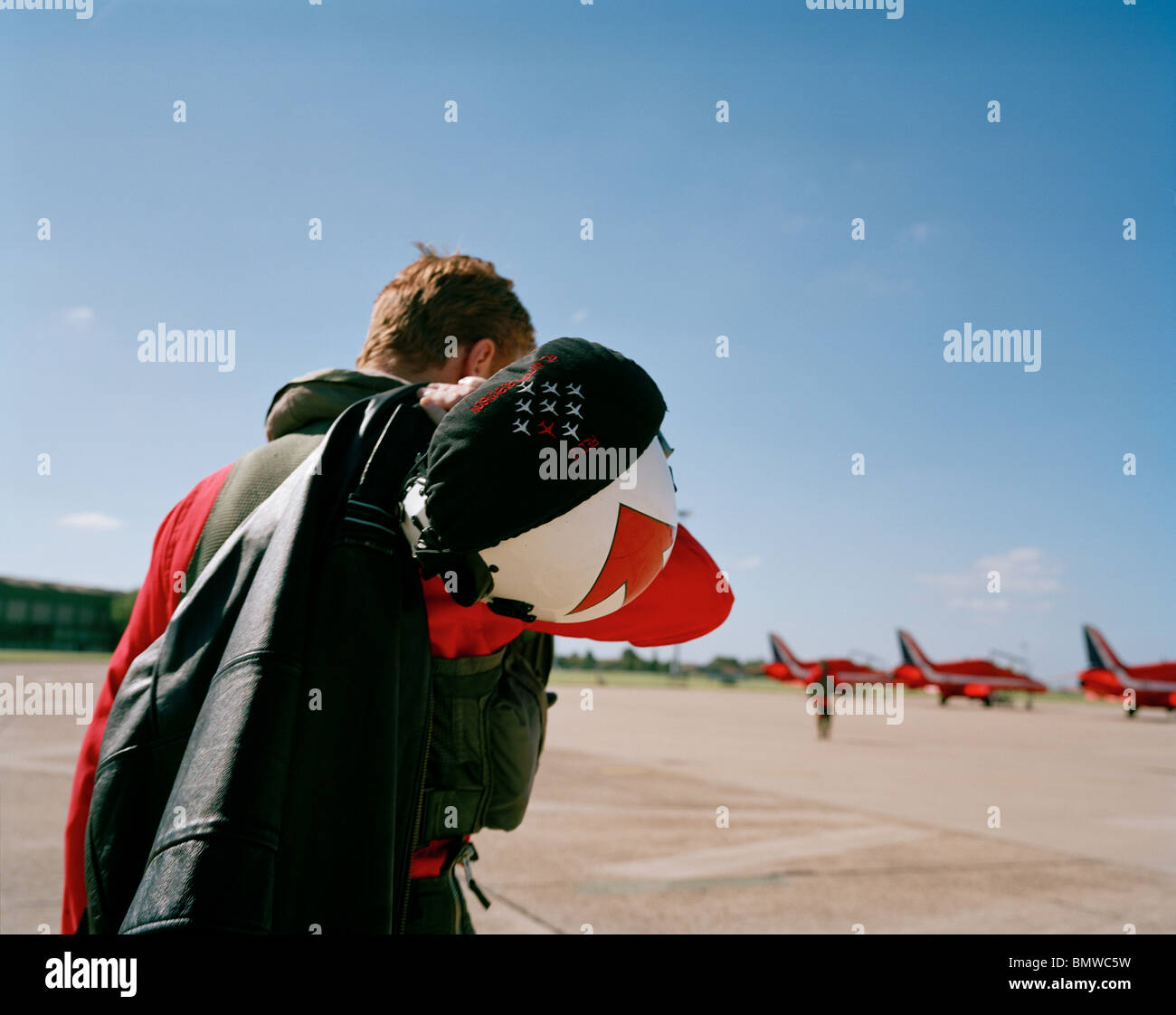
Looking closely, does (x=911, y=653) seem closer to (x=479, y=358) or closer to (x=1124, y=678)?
(x=1124, y=678)

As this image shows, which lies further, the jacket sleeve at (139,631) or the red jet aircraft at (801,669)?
the red jet aircraft at (801,669)

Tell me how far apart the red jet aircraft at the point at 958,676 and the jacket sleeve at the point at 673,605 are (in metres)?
56.5

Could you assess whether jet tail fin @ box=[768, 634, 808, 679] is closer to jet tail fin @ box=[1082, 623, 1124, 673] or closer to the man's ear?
jet tail fin @ box=[1082, 623, 1124, 673]

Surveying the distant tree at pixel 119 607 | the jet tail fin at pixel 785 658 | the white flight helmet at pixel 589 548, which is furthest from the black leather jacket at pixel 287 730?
the distant tree at pixel 119 607

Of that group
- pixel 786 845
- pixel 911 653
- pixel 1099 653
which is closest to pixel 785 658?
pixel 911 653

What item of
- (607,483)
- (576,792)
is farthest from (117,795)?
(576,792)

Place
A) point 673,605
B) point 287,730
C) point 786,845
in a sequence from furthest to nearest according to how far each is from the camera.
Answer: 1. point 786,845
2. point 673,605
3. point 287,730

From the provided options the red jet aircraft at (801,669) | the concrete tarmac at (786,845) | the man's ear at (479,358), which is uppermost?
the man's ear at (479,358)

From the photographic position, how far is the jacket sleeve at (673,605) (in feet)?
4.43

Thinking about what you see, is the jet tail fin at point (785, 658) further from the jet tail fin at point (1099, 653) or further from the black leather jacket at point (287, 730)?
the black leather jacket at point (287, 730)

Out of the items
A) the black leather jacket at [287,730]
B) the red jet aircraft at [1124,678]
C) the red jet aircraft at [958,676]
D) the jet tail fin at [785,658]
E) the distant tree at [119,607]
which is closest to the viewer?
the black leather jacket at [287,730]

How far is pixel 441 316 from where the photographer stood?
1.70 meters

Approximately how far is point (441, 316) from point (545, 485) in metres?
0.81
